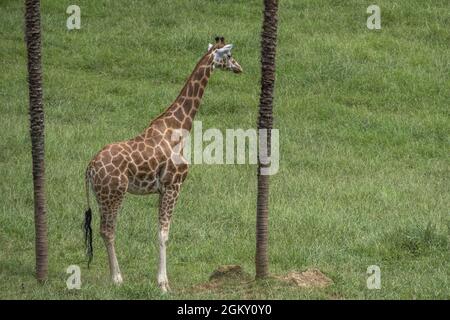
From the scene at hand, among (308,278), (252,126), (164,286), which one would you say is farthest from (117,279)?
(252,126)

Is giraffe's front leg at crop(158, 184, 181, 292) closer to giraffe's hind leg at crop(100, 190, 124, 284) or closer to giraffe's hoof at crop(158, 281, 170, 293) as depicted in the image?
giraffe's hoof at crop(158, 281, 170, 293)

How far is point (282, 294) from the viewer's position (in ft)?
44.5

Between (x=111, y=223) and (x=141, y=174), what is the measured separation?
76cm

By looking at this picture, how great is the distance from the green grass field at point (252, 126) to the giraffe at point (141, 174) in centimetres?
67

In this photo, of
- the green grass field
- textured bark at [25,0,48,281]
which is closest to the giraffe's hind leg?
the green grass field

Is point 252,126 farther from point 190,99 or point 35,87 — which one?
point 35,87

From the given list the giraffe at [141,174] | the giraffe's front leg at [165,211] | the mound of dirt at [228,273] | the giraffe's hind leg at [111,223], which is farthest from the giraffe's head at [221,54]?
the mound of dirt at [228,273]

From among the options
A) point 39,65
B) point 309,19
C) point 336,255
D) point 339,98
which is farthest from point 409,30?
point 39,65

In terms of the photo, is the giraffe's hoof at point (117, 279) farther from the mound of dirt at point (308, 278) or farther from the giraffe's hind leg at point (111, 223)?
the mound of dirt at point (308, 278)

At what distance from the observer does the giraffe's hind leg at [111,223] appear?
46.0 ft

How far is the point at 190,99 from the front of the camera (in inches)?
579

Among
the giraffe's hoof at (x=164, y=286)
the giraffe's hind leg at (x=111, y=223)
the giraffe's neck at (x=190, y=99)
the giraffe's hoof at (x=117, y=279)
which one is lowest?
the giraffe's hoof at (x=164, y=286)

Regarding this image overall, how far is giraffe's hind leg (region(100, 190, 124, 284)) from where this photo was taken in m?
14.0
